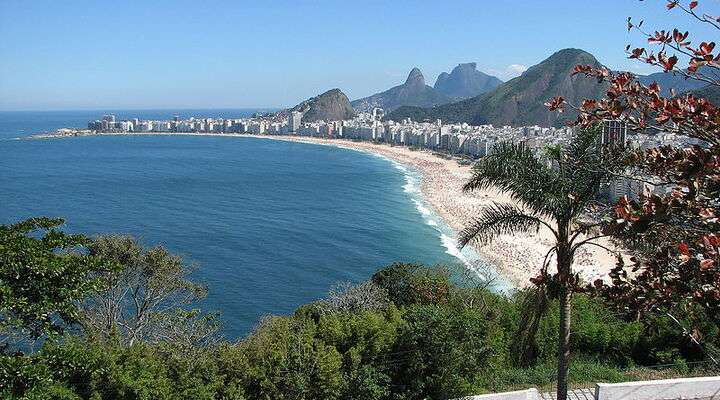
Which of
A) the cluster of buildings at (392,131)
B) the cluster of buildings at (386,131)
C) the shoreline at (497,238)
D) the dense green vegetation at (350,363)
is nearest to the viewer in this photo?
the dense green vegetation at (350,363)

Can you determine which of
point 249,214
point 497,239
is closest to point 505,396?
point 497,239

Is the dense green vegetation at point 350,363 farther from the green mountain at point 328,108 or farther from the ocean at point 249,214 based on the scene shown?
the green mountain at point 328,108

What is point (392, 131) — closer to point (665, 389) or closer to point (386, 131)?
point (386, 131)

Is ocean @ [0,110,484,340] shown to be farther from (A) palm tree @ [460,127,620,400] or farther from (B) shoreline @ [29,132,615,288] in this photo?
(A) palm tree @ [460,127,620,400]

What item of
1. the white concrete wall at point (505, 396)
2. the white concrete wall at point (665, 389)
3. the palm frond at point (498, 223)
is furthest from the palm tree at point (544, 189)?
the white concrete wall at point (665, 389)

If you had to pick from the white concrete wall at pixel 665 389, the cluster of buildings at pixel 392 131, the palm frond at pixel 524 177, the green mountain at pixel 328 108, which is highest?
the green mountain at pixel 328 108

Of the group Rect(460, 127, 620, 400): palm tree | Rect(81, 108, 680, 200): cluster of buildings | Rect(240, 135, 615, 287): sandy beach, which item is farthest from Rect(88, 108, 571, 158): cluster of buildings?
Rect(460, 127, 620, 400): palm tree

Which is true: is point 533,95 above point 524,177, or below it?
above

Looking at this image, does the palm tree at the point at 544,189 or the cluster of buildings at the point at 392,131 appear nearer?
the palm tree at the point at 544,189
